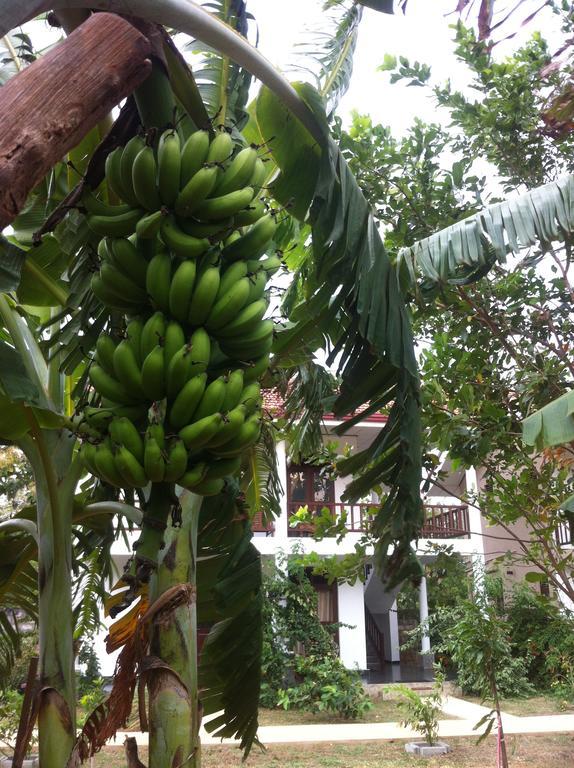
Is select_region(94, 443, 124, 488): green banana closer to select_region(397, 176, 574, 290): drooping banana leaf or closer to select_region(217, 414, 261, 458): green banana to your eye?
select_region(217, 414, 261, 458): green banana

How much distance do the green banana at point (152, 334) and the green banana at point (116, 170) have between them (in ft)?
1.44

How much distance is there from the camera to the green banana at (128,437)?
1731mm

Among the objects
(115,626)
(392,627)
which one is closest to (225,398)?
(115,626)

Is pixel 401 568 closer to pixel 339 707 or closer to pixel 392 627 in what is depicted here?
pixel 339 707

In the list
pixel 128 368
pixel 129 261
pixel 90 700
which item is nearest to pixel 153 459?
pixel 128 368

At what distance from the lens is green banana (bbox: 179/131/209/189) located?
1.98m

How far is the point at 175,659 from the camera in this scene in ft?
8.88

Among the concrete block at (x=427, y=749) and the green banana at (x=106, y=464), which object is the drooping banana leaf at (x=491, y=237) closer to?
the green banana at (x=106, y=464)

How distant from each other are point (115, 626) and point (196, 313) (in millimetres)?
1946

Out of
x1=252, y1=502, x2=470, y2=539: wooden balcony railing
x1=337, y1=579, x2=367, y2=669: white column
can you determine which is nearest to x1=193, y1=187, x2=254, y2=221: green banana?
x1=252, y1=502, x2=470, y2=539: wooden balcony railing

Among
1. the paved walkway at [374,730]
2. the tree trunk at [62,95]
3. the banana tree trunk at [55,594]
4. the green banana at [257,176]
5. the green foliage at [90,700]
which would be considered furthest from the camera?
the paved walkway at [374,730]

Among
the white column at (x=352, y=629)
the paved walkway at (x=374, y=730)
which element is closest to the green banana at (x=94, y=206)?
the paved walkway at (x=374, y=730)

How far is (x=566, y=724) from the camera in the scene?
1020 cm

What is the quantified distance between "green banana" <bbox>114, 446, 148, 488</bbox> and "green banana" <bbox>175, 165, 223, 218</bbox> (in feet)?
2.23
